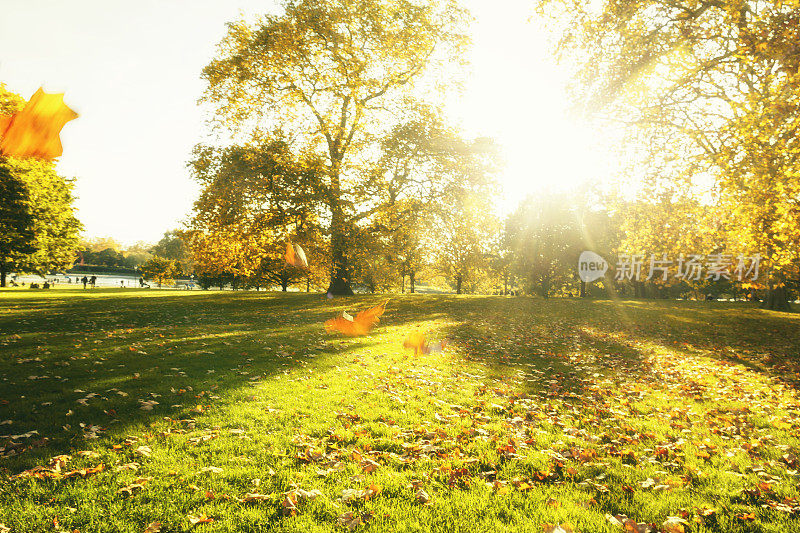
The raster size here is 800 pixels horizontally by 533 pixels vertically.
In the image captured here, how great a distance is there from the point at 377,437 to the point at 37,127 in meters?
5.59

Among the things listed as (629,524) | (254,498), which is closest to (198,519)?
(254,498)

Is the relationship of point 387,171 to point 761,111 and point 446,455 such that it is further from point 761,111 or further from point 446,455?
point 446,455

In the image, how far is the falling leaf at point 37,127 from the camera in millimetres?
2459

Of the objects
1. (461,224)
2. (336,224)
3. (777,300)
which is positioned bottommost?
(777,300)

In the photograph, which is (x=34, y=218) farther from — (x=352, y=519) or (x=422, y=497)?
(x=422, y=497)

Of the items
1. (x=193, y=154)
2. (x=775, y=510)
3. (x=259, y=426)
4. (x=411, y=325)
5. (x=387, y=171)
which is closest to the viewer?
(x=775, y=510)

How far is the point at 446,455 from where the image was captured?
222 inches

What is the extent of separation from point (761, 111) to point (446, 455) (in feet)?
41.3

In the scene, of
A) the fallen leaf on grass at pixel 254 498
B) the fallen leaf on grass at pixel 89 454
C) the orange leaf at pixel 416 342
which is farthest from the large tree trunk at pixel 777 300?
the fallen leaf on grass at pixel 89 454

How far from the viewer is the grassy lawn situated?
4.23m

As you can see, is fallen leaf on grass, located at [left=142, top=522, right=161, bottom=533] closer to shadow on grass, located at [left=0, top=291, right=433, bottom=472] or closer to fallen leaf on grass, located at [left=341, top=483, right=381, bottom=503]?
fallen leaf on grass, located at [left=341, top=483, right=381, bottom=503]

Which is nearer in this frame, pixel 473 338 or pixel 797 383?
pixel 797 383

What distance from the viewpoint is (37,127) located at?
2650 mm

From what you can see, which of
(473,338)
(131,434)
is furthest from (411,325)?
(131,434)
